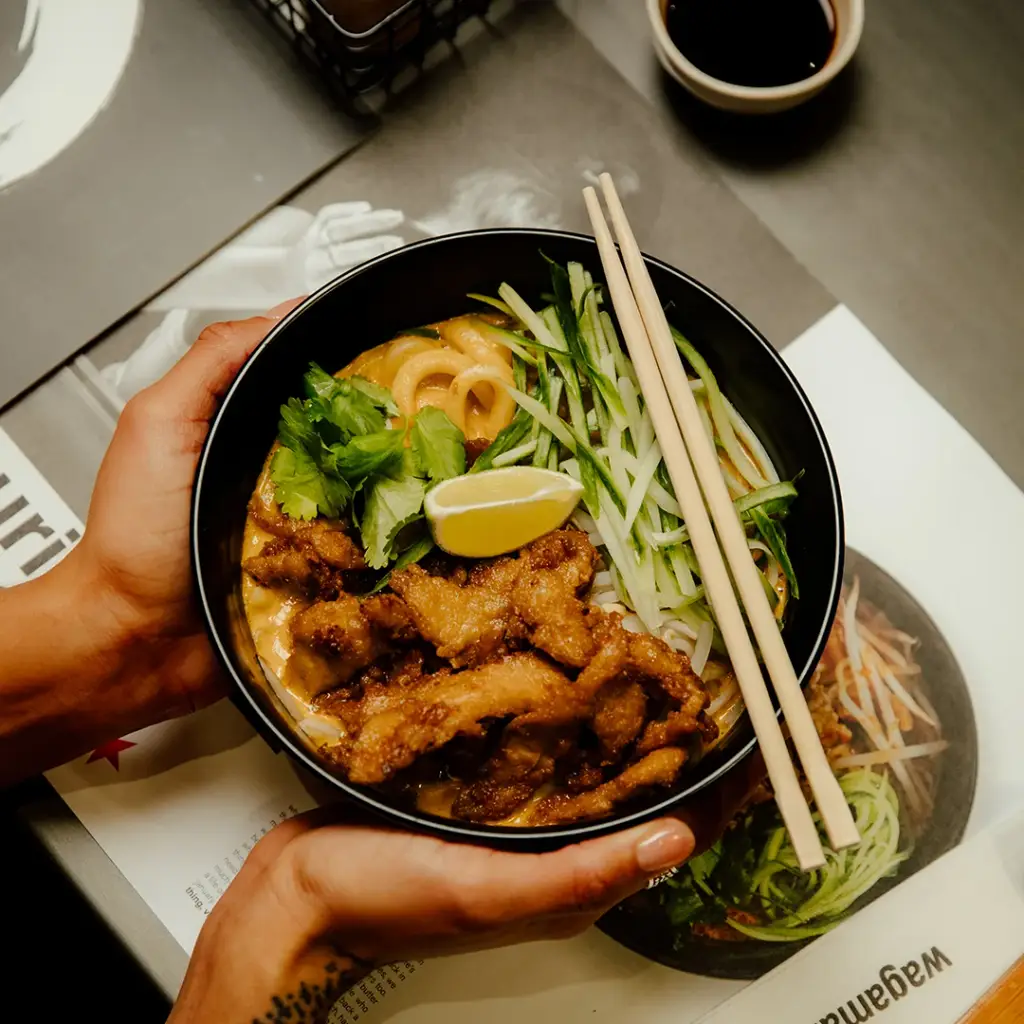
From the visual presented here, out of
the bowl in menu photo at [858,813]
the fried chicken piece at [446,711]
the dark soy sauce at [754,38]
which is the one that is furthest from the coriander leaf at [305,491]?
the dark soy sauce at [754,38]

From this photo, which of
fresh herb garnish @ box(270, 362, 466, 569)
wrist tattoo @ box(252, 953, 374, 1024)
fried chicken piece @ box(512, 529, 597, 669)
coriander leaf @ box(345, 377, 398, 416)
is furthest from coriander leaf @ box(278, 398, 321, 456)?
wrist tattoo @ box(252, 953, 374, 1024)

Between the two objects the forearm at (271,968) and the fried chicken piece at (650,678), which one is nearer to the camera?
the fried chicken piece at (650,678)

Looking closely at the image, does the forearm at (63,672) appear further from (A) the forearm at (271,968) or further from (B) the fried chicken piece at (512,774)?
(B) the fried chicken piece at (512,774)

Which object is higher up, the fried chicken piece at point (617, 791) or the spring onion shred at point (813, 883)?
the fried chicken piece at point (617, 791)

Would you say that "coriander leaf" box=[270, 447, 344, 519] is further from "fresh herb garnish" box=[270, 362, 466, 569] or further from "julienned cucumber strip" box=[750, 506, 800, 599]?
"julienned cucumber strip" box=[750, 506, 800, 599]

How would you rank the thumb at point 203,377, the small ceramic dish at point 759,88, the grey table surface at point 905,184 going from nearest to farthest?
the thumb at point 203,377 < the small ceramic dish at point 759,88 < the grey table surface at point 905,184

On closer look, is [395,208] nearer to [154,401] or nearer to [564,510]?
[154,401]
